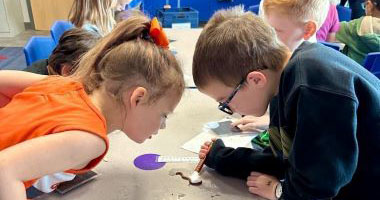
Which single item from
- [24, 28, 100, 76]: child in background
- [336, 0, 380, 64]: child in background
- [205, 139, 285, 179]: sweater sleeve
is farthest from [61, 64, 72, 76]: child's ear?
[336, 0, 380, 64]: child in background

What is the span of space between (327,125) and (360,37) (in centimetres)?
177

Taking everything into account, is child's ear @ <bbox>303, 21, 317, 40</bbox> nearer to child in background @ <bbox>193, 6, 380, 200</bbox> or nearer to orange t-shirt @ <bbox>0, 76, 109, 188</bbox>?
child in background @ <bbox>193, 6, 380, 200</bbox>

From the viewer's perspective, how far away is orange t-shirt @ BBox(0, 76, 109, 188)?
75 centimetres

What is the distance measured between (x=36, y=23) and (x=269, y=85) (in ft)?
16.4

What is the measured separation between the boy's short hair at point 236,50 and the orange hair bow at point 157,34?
9cm

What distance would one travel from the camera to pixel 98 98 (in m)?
0.94

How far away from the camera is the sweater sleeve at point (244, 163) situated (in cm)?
99

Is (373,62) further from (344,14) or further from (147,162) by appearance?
(344,14)

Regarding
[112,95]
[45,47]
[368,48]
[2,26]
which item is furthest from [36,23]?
[112,95]

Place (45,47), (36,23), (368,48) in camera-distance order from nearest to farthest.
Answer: (45,47) → (368,48) → (36,23)

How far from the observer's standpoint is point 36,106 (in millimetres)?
849

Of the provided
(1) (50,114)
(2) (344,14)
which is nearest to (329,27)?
(2) (344,14)

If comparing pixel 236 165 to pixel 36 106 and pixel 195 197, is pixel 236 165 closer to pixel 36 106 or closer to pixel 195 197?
pixel 195 197

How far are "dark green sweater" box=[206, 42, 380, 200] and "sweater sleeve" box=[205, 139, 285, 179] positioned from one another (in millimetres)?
117
